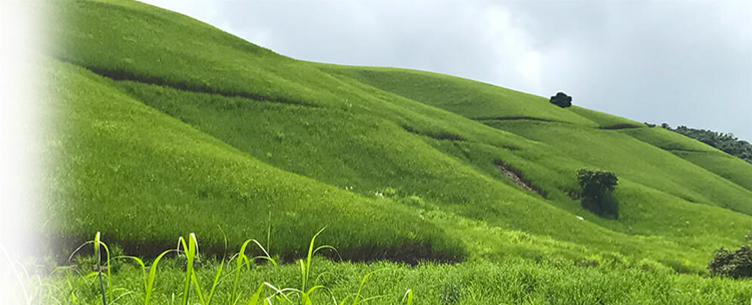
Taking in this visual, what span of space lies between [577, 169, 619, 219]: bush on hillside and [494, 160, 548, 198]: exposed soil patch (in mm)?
5019

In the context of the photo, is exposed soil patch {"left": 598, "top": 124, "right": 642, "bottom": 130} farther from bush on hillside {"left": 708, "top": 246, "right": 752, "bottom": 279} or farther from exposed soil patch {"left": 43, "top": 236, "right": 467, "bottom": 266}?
exposed soil patch {"left": 43, "top": 236, "right": 467, "bottom": 266}

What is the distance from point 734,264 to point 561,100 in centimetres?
10334

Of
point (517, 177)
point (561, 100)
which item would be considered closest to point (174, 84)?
point (517, 177)

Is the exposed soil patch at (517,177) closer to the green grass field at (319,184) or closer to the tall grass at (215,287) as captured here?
the green grass field at (319,184)

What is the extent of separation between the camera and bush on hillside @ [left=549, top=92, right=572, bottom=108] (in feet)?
379

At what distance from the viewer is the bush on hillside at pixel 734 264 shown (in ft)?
62.2

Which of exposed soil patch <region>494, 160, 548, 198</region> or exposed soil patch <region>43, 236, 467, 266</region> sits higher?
exposed soil patch <region>494, 160, 548, 198</region>

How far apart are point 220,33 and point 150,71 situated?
26089 mm

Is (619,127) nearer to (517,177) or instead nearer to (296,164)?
(517,177)

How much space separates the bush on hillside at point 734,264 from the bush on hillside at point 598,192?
2614 cm

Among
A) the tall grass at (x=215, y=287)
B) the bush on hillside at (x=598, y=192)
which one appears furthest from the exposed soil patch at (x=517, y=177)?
the tall grass at (x=215, y=287)

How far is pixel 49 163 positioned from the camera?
54.6 feet

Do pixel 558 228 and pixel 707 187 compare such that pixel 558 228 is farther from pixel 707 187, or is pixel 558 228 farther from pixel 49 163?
pixel 707 187

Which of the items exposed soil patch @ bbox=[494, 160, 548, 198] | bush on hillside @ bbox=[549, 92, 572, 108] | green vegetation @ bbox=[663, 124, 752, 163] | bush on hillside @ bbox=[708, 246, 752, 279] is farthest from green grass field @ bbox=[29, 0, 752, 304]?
green vegetation @ bbox=[663, 124, 752, 163]
